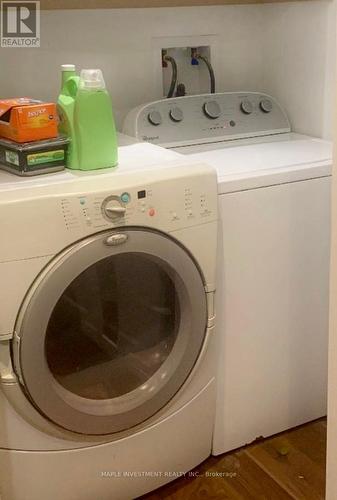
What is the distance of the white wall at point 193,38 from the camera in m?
1.96

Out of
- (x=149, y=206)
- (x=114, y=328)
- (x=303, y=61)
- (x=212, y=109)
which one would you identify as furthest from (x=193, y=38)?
(x=114, y=328)

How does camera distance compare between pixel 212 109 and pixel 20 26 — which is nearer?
pixel 20 26

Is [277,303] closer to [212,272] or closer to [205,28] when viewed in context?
[212,272]

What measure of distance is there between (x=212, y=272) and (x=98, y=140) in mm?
422

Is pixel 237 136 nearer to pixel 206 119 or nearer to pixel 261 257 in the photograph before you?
pixel 206 119

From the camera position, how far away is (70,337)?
62.2 inches

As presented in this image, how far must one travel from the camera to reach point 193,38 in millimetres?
2156

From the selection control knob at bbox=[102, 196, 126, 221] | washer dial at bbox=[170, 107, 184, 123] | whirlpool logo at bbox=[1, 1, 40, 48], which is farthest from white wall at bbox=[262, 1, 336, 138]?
control knob at bbox=[102, 196, 126, 221]

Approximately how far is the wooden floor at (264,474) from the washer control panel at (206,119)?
3.01 feet

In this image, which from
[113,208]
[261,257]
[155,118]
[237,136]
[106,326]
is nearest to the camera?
[113,208]

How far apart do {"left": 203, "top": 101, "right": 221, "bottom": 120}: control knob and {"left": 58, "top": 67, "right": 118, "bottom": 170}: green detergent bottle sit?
0.58m

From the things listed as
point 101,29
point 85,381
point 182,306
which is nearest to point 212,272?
point 182,306

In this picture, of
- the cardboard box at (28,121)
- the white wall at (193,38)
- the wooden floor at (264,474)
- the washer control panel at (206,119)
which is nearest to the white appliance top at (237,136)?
the washer control panel at (206,119)

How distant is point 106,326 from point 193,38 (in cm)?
102
